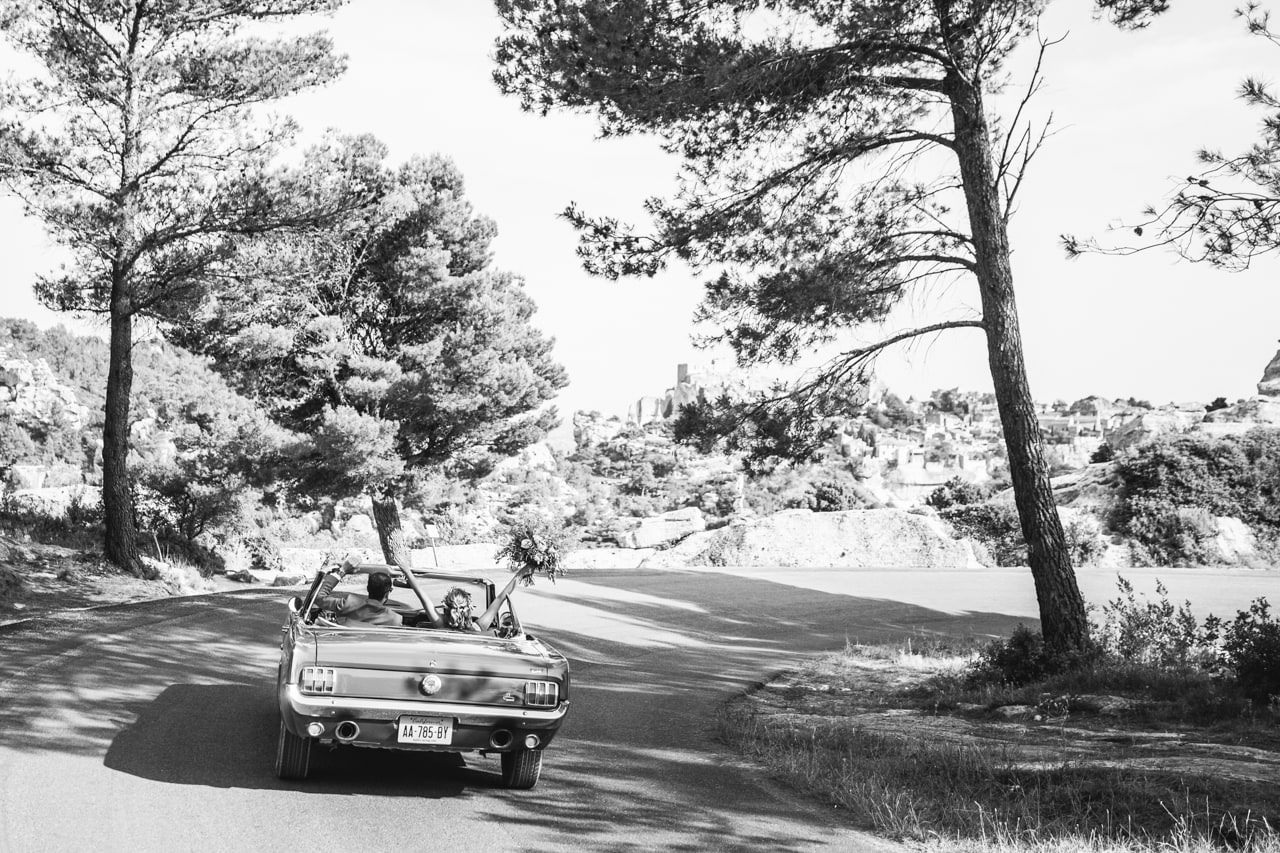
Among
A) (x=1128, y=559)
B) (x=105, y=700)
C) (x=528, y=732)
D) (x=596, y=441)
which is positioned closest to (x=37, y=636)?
(x=105, y=700)

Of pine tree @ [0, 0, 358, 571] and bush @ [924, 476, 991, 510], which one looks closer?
pine tree @ [0, 0, 358, 571]

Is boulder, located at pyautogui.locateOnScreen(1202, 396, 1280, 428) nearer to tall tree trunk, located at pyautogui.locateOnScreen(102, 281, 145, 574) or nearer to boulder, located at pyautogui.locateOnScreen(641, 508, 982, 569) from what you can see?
boulder, located at pyautogui.locateOnScreen(641, 508, 982, 569)

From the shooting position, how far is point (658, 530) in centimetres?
4825

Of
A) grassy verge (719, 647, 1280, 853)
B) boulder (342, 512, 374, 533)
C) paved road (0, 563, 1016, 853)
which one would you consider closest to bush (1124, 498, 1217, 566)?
paved road (0, 563, 1016, 853)

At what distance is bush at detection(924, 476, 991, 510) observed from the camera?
39.7m

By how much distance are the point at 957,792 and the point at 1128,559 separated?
1053 inches

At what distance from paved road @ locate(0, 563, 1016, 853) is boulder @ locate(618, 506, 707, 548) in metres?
31.9

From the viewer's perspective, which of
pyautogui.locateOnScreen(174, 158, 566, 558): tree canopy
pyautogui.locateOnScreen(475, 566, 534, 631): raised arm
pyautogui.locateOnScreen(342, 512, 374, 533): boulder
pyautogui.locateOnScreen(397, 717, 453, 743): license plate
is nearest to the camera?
pyautogui.locateOnScreen(397, 717, 453, 743): license plate

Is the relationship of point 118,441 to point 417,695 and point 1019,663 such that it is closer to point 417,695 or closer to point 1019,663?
point 417,695

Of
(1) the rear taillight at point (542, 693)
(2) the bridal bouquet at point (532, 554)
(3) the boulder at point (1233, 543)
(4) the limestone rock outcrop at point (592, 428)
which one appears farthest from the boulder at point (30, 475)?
(4) the limestone rock outcrop at point (592, 428)

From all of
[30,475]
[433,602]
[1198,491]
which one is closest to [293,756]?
[433,602]

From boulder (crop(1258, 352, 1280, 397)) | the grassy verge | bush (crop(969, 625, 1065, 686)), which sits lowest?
the grassy verge

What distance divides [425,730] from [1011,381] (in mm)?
8569

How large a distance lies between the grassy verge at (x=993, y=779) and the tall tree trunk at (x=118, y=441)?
14.8 meters
